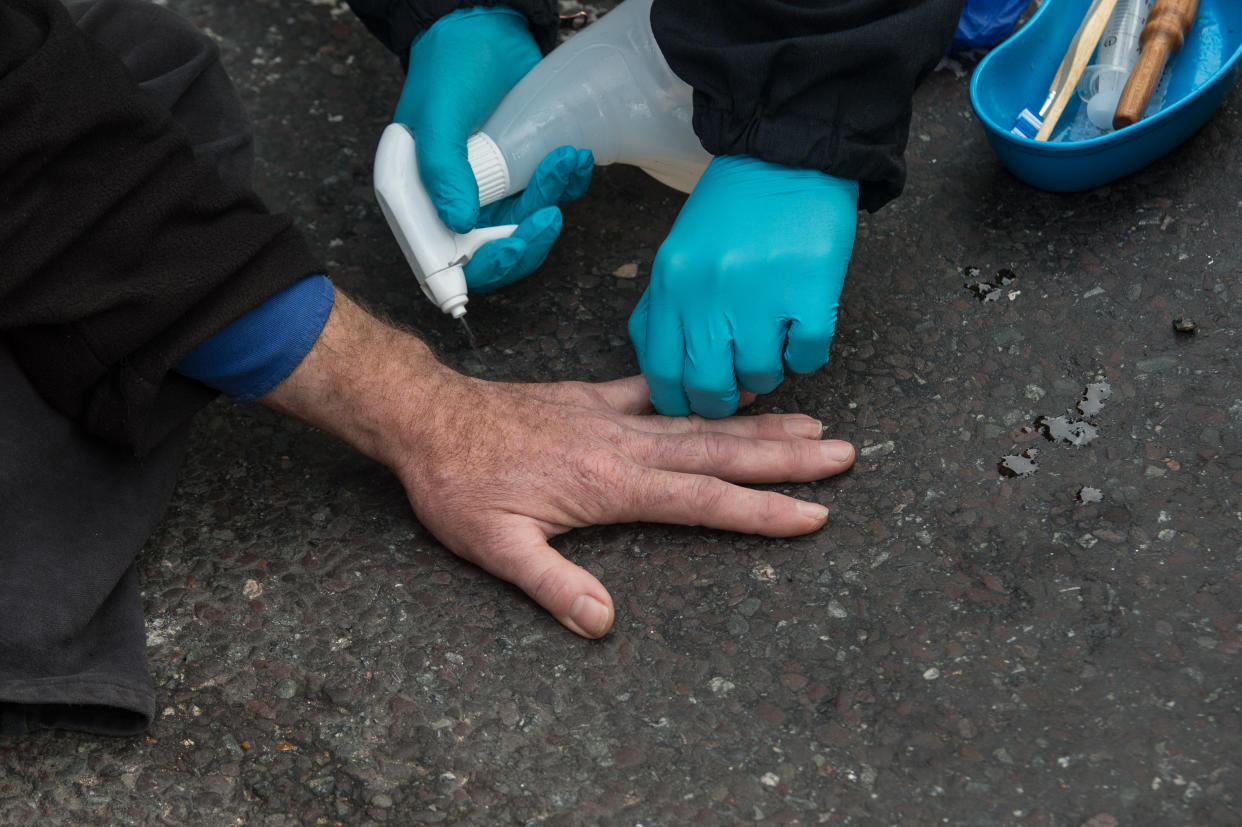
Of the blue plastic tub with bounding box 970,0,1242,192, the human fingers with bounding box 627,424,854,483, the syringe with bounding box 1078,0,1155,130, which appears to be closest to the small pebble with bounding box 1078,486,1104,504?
the human fingers with bounding box 627,424,854,483

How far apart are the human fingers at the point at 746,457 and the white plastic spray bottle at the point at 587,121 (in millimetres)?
382

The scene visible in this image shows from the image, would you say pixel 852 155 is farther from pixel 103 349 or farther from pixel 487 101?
pixel 103 349

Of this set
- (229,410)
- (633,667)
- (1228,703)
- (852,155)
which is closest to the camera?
(1228,703)

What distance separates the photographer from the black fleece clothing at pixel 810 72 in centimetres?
131

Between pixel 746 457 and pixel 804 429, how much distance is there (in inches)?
3.6

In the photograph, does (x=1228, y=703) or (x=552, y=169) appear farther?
(x=552, y=169)

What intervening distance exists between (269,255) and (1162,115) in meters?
1.27

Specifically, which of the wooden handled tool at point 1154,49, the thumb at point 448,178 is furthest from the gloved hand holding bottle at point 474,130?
the wooden handled tool at point 1154,49

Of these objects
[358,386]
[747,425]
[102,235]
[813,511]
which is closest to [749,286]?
[747,425]

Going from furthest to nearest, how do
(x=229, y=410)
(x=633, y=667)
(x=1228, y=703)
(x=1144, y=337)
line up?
(x=229, y=410) → (x=1144, y=337) → (x=633, y=667) → (x=1228, y=703)

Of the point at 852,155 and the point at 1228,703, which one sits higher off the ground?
the point at 852,155

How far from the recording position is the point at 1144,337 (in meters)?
1.48

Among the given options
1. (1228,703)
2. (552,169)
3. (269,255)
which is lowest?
(1228,703)

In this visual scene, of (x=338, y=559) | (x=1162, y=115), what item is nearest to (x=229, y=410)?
(x=338, y=559)
